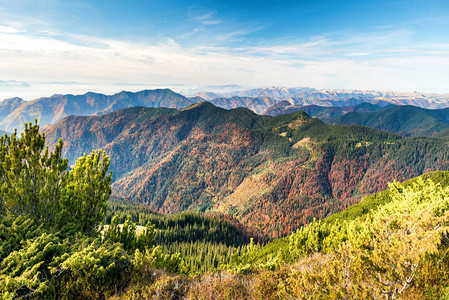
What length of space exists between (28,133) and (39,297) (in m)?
12.1

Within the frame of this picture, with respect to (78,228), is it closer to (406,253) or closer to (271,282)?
(271,282)

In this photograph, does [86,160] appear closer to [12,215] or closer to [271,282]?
[12,215]

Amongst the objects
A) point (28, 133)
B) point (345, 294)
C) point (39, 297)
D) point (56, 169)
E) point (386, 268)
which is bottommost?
point (39, 297)

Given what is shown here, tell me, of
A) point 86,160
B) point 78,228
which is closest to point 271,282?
point 78,228

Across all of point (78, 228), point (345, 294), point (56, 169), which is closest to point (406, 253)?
point (345, 294)

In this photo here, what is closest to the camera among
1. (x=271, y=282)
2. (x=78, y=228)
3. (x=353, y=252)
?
(x=353, y=252)

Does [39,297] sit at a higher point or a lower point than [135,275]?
higher

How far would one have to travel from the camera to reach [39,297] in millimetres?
12766

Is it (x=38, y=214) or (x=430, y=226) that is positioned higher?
(x=430, y=226)

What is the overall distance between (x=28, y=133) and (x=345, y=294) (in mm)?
24800

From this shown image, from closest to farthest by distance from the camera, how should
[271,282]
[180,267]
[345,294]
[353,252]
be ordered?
[345,294]
[353,252]
[271,282]
[180,267]

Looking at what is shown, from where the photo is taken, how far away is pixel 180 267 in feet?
104

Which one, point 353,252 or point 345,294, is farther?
point 353,252

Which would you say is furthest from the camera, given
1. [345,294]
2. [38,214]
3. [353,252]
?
[38,214]
